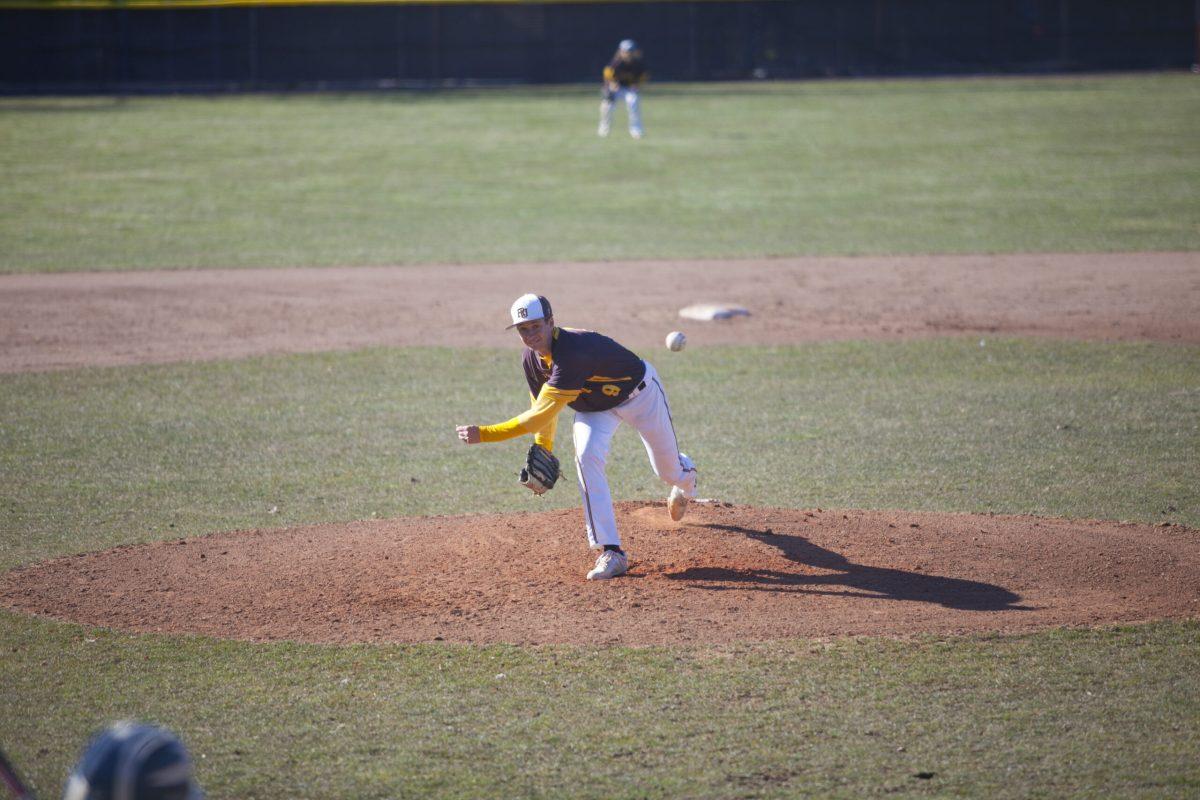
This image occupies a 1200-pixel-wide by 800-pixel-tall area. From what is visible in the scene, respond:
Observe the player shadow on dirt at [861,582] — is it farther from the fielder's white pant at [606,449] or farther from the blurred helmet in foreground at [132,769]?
the blurred helmet in foreground at [132,769]

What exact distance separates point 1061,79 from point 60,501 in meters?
36.5

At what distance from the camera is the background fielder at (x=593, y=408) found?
23.4 ft

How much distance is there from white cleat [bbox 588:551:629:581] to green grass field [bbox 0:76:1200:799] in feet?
3.29

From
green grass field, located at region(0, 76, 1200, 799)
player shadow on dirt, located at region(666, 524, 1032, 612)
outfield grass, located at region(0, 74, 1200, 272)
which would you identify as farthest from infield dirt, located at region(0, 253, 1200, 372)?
player shadow on dirt, located at region(666, 524, 1032, 612)

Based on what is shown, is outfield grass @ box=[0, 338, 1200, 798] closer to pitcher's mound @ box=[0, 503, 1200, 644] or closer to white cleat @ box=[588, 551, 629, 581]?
pitcher's mound @ box=[0, 503, 1200, 644]

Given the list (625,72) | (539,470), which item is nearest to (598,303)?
(539,470)

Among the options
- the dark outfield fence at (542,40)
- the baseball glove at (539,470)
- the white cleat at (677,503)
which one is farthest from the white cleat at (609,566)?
the dark outfield fence at (542,40)

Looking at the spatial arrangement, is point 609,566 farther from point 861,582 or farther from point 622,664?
point 861,582

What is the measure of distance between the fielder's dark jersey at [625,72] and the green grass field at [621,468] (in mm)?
3362

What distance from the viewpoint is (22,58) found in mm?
36781

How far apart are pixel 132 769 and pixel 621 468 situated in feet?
25.7

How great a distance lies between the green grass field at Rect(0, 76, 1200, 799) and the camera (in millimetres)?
5320

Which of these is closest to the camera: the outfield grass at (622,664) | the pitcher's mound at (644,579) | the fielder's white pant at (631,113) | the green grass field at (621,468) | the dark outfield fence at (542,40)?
the outfield grass at (622,664)

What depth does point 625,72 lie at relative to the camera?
97.3 feet
